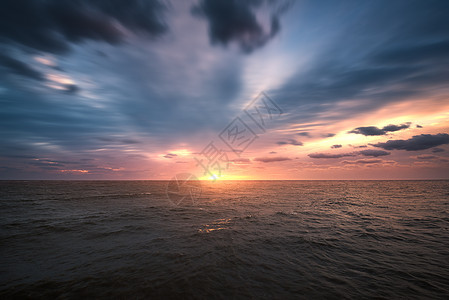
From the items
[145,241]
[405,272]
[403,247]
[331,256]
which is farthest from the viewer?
[145,241]

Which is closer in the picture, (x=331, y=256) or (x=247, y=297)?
(x=247, y=297)

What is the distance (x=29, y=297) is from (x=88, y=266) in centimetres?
241

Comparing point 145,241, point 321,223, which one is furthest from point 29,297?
point 321,223

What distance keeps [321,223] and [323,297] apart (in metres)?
13.1

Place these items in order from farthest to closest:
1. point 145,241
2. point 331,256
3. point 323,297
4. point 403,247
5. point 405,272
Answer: point 145,241 → point 403,247 → point 331,256 → point 405,272 → point 323,297

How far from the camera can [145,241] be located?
12500 millimetres

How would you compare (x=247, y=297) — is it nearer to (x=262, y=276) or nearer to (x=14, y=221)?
(x=262, y=276)

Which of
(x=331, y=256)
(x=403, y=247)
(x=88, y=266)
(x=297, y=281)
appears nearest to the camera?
(x=297, y=281)

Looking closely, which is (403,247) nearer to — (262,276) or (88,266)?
(262,276)

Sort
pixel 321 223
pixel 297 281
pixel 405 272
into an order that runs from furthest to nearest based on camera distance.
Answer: pixel 321 223 < pixel 405 272 < pixel 297 281

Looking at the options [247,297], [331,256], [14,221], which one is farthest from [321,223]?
[14,221]

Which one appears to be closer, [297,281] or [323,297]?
[323,297]

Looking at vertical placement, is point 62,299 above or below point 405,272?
below

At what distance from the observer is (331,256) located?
9844 mm
